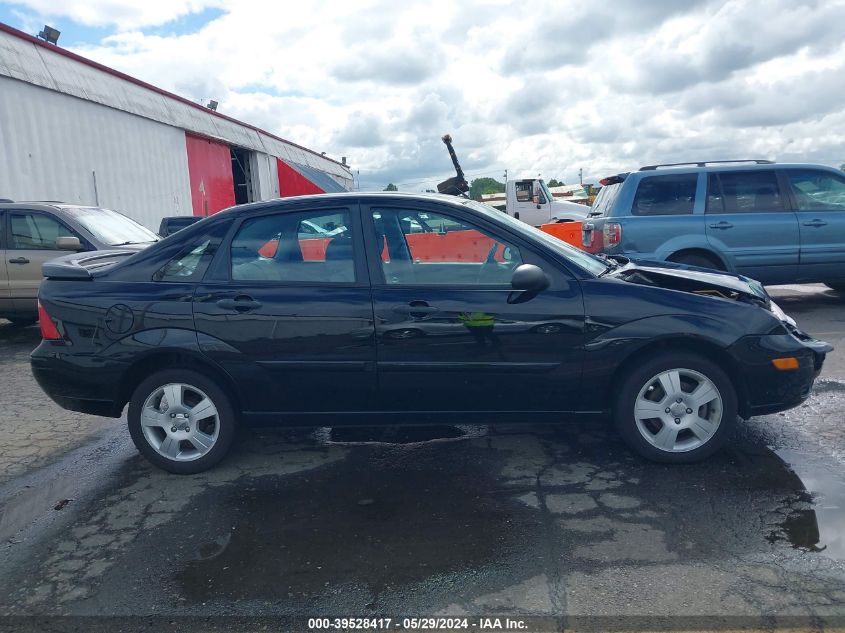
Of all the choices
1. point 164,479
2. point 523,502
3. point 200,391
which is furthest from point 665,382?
point 164,479

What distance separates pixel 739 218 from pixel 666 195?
892 millimetres

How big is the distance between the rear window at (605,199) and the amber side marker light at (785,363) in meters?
4.74

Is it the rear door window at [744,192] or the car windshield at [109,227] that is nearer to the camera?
the rear door window at [744,192]

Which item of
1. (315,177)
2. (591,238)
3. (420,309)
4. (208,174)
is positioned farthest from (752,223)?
(315,177)

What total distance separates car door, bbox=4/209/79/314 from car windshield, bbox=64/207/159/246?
25 centimetres

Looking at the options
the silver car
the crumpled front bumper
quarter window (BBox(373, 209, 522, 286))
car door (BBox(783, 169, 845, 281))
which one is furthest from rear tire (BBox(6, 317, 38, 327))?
car door (BBox(783, 169, 845, 281))

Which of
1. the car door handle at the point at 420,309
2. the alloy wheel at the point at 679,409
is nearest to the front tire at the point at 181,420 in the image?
the car door handle at the point at 420,309

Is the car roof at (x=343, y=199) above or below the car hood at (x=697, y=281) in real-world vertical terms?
above

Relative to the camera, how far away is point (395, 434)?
466 cm

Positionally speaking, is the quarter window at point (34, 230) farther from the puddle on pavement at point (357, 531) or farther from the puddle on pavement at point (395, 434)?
the puddle on pavement at point (357, 531)

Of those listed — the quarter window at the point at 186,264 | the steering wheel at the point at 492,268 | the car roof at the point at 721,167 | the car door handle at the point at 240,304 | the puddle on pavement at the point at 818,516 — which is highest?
the car roof at the point at 721,167

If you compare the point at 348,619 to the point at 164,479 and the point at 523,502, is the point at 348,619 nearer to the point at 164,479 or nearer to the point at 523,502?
the point at 523,502

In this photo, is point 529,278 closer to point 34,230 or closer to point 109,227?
point 109,227

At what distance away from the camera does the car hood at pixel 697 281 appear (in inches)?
160
